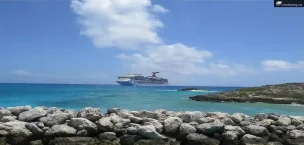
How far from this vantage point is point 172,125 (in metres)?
10.8

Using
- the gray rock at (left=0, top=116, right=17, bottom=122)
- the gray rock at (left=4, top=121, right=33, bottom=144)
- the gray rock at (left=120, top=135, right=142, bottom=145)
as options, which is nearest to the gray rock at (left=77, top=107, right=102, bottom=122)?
the gray rock at (left=120, top=135, right=142, bottom=145)

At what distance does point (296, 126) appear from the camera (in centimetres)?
1122

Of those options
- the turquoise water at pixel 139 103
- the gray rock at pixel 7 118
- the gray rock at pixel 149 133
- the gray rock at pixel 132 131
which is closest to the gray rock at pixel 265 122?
the gray rock at pixel 149 133

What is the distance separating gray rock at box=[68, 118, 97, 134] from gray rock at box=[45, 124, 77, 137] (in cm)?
18

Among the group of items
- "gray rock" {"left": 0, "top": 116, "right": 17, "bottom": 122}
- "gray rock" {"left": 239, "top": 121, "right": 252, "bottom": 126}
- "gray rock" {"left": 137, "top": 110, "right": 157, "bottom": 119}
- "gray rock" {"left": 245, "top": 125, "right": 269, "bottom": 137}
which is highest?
"gray rock" {"left": 137, "top": 110, "right": 157, "bottom": 119}

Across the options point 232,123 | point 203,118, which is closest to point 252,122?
point 232,123

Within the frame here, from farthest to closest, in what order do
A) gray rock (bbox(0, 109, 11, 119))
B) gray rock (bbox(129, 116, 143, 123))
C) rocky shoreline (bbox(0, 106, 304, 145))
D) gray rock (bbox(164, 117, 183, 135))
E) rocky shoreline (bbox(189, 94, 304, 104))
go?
rocky shoreline (bbox(189, 94, 304, 104)), gray rock (bbox(0, 109, 11, 119)), gray rock (bbox(129, 116, 143, 123)), gray rock (bbox(164, 117, 183, 135)), rocky shoreline (bbox(0, 106, 304, 145))

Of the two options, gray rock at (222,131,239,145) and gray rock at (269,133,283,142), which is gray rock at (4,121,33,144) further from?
gray rock at (269,133,283,142)

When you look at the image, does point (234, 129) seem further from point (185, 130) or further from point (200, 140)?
point (185, 130)

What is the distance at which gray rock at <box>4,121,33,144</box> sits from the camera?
10203 mm

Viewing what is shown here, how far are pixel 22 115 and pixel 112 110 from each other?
9.29 feet

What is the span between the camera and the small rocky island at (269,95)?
41.5m

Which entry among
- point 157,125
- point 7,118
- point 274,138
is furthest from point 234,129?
point 7,118

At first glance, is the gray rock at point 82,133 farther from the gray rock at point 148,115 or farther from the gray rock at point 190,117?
the gray rock at point 190,117
